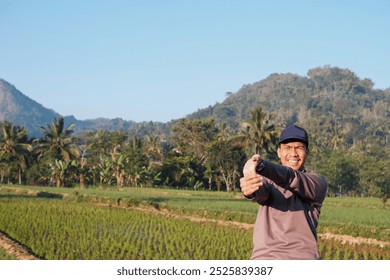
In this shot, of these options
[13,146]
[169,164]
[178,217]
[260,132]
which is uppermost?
[260,132]

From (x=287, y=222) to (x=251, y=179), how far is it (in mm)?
347

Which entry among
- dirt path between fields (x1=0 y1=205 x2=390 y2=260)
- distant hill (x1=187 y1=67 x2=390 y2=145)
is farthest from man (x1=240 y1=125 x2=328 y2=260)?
distant hill (x1=187 y1=67 x2=390 y2=145)

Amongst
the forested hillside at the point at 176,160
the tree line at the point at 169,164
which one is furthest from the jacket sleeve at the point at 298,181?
the tree line at the point at 169,164

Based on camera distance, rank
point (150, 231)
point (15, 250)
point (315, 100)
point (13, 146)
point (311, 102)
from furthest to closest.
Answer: point (315, 100), point (311, 102), point (13, 146), point (150, 231), point (15, 250)

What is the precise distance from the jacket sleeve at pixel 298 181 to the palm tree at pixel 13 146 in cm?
3405

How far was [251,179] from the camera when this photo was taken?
1.99 metres

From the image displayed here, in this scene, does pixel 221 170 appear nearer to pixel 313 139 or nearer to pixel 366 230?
pixel 313 139

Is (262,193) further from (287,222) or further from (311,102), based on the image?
(311,102)

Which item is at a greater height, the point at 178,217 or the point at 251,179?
the point at 251,179

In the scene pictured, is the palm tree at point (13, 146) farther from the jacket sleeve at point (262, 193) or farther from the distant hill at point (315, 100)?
the distant hill at point (315, 100)

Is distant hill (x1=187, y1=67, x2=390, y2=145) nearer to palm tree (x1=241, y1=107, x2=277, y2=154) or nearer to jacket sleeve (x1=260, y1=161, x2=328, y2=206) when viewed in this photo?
palm tree (x1=241, y1=107, x2=277, y2=154)

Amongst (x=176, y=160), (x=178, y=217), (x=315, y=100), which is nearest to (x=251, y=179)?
(x=178, y=217)

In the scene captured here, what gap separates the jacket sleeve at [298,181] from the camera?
1.89 meters
